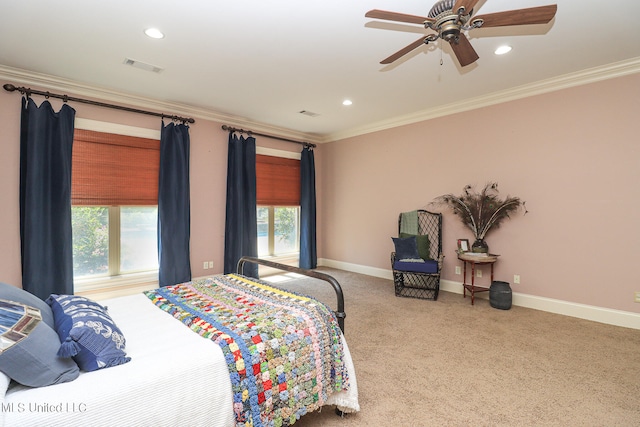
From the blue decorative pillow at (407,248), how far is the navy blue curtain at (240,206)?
7.51ft

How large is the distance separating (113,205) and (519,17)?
445 cm

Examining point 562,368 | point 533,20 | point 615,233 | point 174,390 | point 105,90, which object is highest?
point 105,90

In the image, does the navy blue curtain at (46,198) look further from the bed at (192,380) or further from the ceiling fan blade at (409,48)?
the ceiling fan blade at (409,48)

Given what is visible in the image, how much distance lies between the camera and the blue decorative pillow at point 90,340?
126cm

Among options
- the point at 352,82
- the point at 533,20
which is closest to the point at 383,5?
the point at 533,20

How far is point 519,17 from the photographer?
178cm

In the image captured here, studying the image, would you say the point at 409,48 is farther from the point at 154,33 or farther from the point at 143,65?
the point at 143,65

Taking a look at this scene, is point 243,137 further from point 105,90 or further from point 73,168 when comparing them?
point 73,168

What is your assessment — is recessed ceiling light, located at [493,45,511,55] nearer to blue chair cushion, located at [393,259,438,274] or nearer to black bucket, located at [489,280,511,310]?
blue chair cushion, located at [393,259,438,274]

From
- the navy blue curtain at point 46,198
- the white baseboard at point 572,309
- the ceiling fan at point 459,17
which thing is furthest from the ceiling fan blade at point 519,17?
the navy blue curtain at point 46,198

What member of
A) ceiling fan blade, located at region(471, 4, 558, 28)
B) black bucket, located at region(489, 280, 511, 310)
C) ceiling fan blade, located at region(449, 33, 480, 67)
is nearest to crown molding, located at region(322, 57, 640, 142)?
ceiling fan blade, located at region(449, 33, 480, 67)

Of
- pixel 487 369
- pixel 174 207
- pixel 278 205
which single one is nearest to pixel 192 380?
pixel 487 369

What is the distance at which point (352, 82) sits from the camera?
358cm

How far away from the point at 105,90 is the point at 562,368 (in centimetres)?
549
